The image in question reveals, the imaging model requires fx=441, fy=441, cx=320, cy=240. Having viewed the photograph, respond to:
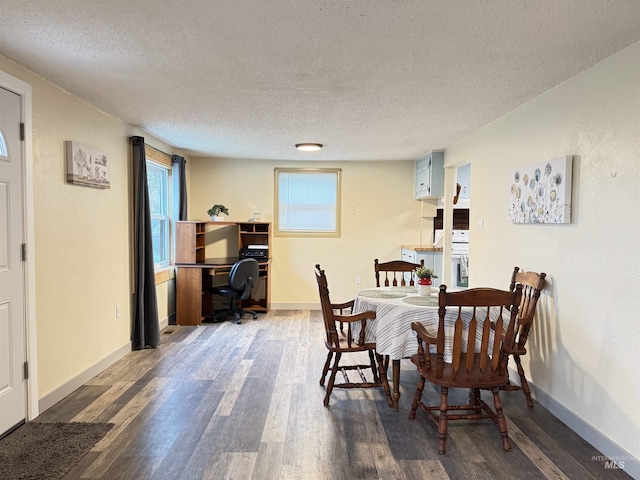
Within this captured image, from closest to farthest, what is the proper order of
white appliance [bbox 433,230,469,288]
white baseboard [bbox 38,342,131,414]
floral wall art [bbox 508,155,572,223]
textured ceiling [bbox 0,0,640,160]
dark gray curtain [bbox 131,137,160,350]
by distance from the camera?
textured ceiling [bbox 0,0,640,160] < floral wall art [bbox 508,155,572,223] < white baseboard [bbox 38,342,131,414] < dark gray curtain [bbox 131,137,160,350] < white appliance [bbox 433,230,469,288]

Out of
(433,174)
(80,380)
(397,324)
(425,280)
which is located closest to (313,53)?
(397,324)

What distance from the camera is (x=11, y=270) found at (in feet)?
8.55

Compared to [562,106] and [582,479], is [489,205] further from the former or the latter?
[582,479]

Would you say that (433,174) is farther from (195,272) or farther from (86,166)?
(86,166)

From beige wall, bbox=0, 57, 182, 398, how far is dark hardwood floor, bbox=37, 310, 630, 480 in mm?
320

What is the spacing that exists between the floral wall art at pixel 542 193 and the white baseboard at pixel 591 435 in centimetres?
121

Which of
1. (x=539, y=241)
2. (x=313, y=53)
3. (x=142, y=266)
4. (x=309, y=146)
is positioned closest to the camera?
(x=313, y=53)

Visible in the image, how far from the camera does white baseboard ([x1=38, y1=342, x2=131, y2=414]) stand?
117 inches

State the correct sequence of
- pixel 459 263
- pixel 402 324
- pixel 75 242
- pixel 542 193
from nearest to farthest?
pixel 402 324, pixel 542 193, pixel 75 242, pixel 459 263

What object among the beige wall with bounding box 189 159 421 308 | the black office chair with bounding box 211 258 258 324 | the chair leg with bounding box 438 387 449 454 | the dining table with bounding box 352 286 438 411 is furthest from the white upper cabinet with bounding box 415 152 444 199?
the chair leg with bounding box 438 387 449 454

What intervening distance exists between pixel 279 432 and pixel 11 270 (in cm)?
187

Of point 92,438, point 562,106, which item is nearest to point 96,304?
point 92,438

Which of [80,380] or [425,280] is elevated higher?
[425,280]

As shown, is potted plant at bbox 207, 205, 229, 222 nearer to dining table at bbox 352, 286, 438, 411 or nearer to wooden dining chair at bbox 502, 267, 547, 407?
dining table at bbox 352, 286, 438, 411
